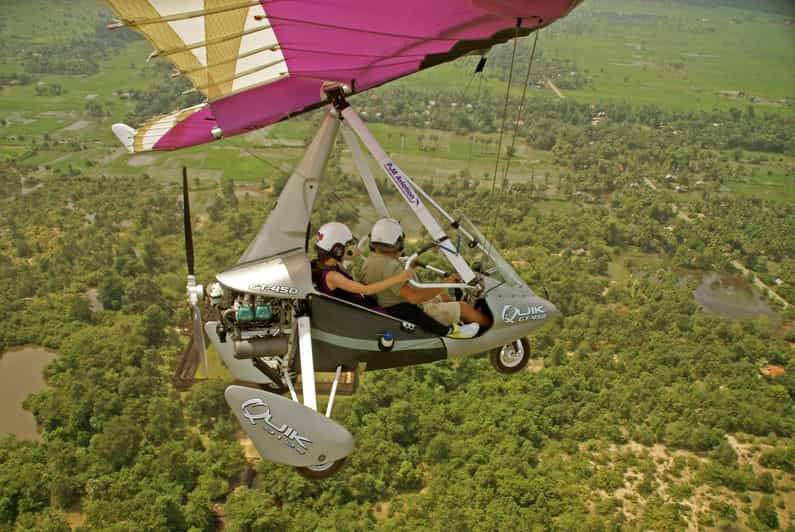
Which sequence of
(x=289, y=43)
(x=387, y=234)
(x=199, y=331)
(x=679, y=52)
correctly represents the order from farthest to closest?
1. (x=679, y=52)
2. (x=199, y=331)
3. (x=387, y=234)
4. (x=289, y=43)

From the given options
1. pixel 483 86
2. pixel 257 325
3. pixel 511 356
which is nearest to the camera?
pixel 257 325

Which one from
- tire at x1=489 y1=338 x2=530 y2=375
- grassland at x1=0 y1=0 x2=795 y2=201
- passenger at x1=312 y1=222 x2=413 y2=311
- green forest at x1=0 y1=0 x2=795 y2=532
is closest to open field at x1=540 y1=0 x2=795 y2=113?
grassland at x1=0 y1=0 x2=795 y2=201

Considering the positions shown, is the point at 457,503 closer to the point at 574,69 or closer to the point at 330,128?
the point at 330,128

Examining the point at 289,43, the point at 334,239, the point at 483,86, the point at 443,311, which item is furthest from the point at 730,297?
the point at 483,86

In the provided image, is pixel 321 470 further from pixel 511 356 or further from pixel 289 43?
pixel 289 43

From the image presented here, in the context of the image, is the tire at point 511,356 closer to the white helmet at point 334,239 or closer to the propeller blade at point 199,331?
the white helmet at point 334,239

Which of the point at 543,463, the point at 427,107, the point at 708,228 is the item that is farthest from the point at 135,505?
the point at 427,107

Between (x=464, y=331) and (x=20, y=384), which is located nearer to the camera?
(x=464, y=331)

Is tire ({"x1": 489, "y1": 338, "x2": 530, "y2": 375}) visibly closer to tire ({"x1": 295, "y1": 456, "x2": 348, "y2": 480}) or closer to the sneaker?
the sneaker
